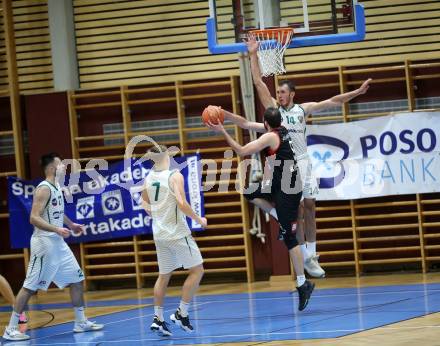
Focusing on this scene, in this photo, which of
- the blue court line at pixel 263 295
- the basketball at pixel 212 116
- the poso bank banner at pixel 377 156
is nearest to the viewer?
the basketball at pixel 212 116

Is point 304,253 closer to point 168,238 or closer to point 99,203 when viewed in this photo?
point 168,238

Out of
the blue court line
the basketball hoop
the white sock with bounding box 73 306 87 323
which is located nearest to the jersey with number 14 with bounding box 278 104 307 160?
the basketball hoop

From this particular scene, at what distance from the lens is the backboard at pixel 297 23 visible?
1088 centimetres

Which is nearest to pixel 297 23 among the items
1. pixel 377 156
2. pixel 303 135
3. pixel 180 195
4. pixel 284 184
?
pixel 303 135

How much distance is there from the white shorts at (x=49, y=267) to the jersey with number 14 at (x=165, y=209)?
132cm

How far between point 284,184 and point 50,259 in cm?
280

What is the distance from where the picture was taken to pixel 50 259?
33.6 ft

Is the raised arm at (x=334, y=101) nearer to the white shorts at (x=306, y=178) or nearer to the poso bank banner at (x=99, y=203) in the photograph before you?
the white shorts at (x=306, y=178)

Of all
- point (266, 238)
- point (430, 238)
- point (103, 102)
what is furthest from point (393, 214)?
point (103, 102)

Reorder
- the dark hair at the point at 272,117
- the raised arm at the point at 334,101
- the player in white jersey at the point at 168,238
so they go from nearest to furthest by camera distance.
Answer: the player in white jersey at the point at 168,238 < the dark hair at the point at 272,117 < the raised arm at the point at 334,101

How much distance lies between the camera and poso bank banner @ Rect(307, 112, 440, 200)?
43.6 feet

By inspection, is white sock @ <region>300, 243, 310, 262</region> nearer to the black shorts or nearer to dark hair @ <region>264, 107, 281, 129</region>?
the black shorts

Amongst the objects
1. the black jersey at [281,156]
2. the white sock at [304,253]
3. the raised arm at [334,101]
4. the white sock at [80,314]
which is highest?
the raised arm at [334,101]

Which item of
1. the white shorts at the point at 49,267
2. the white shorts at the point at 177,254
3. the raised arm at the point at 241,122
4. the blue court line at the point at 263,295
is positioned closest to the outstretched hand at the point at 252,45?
the raised arm at the point at 241,122
